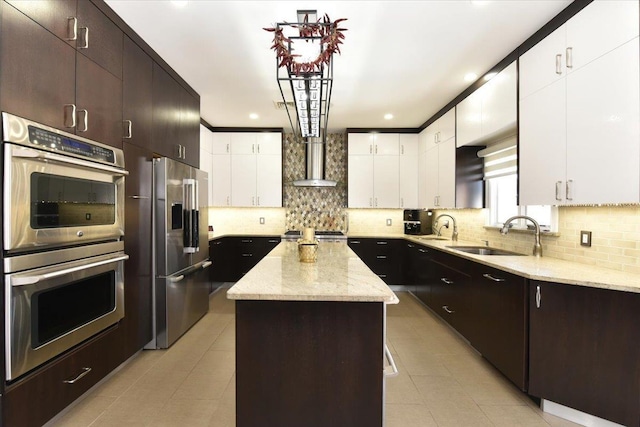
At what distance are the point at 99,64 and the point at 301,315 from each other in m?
2.18

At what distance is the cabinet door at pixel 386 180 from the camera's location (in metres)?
5.67

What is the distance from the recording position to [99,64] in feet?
7.56

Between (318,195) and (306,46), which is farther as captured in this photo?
(318,195)

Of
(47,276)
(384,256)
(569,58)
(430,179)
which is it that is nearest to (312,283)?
(47,276)

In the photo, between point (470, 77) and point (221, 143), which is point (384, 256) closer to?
point (470, 77)

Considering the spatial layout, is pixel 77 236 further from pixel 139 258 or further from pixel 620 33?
pixel 620 33

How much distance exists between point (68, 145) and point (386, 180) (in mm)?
4527

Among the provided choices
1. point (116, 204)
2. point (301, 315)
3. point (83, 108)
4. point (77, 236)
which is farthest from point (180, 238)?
point (301, 315)

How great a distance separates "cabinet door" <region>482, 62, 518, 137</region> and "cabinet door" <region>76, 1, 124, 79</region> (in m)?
3.22

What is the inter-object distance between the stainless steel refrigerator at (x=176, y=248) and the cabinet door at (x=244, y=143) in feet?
6.39

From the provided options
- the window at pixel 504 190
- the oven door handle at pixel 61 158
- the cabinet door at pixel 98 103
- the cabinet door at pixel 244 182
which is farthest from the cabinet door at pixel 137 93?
the window at pixel 504 190

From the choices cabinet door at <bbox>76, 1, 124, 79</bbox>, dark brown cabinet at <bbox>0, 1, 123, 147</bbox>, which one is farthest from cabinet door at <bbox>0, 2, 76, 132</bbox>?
cabinet door at <bbox>76, 1, 124, 79</bbox>

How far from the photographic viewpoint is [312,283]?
1720 millimetres

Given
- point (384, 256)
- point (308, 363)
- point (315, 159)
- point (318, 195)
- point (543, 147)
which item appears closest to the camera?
point (308, 363)
